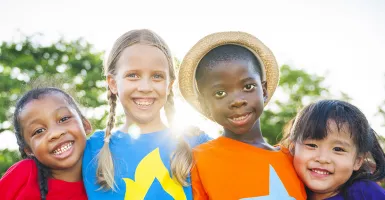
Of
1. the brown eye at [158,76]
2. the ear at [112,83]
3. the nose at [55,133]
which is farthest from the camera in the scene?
the ear at [112,83]

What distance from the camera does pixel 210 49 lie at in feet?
8.92

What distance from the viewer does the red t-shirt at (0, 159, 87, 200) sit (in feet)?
7.77

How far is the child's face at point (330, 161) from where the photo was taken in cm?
238

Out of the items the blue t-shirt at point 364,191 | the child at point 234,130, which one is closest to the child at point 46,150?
the child at point 234,130

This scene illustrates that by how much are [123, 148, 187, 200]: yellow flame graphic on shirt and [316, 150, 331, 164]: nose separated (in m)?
0.92

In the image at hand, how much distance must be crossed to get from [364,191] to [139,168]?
4.85 ft

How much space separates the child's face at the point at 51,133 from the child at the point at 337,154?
1.57 m

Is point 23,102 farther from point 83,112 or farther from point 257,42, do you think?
point 257,42

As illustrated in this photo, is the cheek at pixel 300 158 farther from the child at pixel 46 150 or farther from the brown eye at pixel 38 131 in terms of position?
the brown eye at pixel 38 131

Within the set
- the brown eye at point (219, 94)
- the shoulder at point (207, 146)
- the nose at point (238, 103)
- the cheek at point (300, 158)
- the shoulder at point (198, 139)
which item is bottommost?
the cheek at point (300, 158)

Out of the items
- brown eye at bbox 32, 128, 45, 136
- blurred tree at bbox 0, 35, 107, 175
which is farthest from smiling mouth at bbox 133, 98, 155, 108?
blurred tree at bbox 0, 35, 107, 175

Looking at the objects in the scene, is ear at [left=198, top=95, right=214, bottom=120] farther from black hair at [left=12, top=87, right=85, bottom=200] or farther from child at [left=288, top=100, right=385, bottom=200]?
black hair at [left=12, top=87, right=85, bottom=200]

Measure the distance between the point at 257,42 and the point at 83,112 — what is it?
151cm

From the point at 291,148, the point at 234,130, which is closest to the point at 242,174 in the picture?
the point at 234,130
